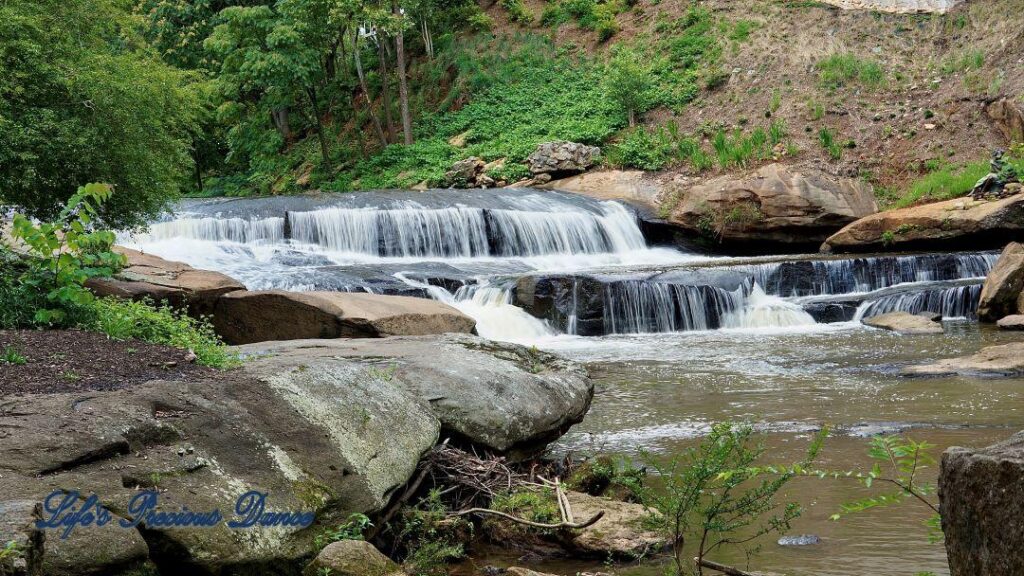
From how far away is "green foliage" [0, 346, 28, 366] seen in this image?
5094mm

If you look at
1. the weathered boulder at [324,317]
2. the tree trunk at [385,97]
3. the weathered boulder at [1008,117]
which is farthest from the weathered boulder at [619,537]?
the tree trunk at [385,97]

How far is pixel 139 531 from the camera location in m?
3.44

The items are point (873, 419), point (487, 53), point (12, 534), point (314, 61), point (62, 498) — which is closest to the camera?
point (12, 534)

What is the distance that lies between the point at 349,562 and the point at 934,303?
13.3m

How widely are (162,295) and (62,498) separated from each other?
24.8 feet

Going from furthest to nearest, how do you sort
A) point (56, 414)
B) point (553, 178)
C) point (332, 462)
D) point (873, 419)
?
1. point (553, 178)
2. point (873, 419)
3. point (332, 462)
4. point (56, 414)

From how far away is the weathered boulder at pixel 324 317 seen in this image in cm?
998

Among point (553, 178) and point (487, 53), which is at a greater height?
point (487, 53)

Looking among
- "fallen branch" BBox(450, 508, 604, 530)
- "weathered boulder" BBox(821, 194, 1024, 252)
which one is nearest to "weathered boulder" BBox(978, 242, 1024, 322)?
"weathered boulder" BBox(821, 194, 1024, 252)

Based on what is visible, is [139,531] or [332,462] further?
[332,462]

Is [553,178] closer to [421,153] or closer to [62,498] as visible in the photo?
[421,153]

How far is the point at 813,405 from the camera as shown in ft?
28.2

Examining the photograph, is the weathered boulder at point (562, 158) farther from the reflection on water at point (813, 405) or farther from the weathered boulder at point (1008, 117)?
the reflection on water at point (813, 405)

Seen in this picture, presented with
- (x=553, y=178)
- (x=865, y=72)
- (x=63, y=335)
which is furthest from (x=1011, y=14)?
(x=63, y=335)
